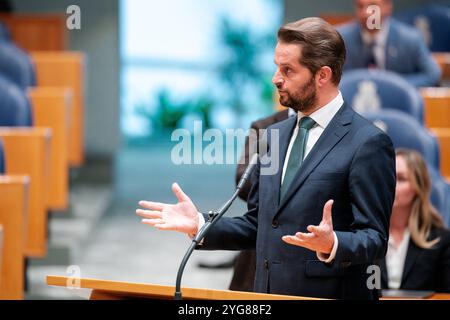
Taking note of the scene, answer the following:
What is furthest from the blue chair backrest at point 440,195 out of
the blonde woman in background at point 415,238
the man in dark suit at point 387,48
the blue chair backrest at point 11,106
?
the blue chair backrest at point 11,106

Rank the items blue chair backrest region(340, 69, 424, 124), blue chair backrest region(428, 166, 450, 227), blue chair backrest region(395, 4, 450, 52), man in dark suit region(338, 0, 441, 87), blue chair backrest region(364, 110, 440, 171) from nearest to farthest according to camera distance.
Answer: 1. blue chair backrest region(428, 166, 450, 227)
2. blue chair backrest region(364, 110, 440, 171)
3. blue chair backrest region(340, 69, 424, 124)
4. man in dark suit region(338, 0, 441, 87)
5. blue chair backrest region(395, 4, 450, 52)

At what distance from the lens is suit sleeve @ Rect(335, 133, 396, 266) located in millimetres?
1345

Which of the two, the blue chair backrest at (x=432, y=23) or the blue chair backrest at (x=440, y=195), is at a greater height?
the blue chair backrest at (x=432, y=23)

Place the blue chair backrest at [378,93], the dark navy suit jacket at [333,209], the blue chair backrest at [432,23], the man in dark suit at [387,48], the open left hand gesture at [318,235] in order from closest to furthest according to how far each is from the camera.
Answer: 1. the open left hand gesture at [318,235]
2. the dark navy suit jacket at [333,209]
3. the blue chair backrest at [378,93]
4. the man in dark suit at [387,48]
5. the blue chair backrest at [432,23]

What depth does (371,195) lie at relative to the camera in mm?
1369

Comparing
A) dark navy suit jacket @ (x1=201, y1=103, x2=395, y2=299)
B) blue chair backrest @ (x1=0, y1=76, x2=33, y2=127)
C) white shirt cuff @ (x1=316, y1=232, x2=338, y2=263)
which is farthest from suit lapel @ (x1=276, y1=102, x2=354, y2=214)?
blue chair backrest @ (x1=0, y1=76, x2=33, y2=127)

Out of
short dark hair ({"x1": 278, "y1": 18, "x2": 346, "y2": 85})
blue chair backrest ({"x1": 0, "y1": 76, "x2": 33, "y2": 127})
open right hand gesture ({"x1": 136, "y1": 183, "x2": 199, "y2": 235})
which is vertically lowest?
open right hand gesture ({"x1": 136, "y1": 183, "x2": 199, "y2": 235})

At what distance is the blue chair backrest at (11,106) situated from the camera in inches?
126

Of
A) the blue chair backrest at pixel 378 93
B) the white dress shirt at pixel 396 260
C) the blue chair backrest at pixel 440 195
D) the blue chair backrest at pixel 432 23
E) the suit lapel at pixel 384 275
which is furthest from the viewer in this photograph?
the blue chair backrest at pixel 432 23

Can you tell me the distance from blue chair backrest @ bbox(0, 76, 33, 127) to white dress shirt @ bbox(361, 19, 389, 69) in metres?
1.14

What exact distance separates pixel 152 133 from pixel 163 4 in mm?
785

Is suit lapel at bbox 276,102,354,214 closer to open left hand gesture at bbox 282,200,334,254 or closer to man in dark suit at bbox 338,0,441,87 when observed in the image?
open left hand gesture at bbox 282,200,334,254

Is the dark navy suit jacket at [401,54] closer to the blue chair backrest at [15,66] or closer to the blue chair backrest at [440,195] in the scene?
the blue chair backrest at [440,195]
